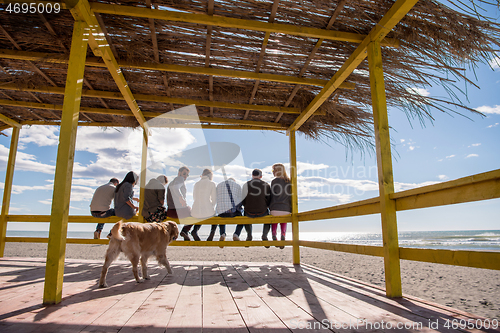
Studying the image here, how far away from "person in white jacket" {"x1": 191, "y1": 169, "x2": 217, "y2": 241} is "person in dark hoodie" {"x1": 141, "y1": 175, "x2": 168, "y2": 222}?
580 mm

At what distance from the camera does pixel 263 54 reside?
354 cm

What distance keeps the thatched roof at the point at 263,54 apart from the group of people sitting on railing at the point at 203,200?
1440mm

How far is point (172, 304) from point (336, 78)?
3.20 metres

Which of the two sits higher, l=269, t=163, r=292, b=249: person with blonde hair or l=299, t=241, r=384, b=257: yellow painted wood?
l=269, t=163, r=292, b=249: person with blonde hair

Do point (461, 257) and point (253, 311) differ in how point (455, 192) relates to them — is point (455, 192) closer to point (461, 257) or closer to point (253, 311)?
point (461, 257)

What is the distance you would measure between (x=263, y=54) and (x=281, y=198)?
9.43 ft

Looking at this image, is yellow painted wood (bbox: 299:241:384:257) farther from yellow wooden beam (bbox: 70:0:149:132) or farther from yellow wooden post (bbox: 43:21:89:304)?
yellow wooden beam (bbox: 70:0:149:132)

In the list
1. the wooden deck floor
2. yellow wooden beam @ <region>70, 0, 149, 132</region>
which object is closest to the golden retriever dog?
the wooden deck floor

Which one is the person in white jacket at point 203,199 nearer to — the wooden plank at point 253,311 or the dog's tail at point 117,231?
the wooden plank at point 253,311

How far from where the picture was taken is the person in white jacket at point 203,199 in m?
5.29

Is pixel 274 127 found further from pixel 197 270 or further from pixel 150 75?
pixel 197 270

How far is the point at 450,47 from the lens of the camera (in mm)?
2967

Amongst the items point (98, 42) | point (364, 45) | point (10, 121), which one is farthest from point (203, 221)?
point (10, 121)

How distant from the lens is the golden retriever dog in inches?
115
